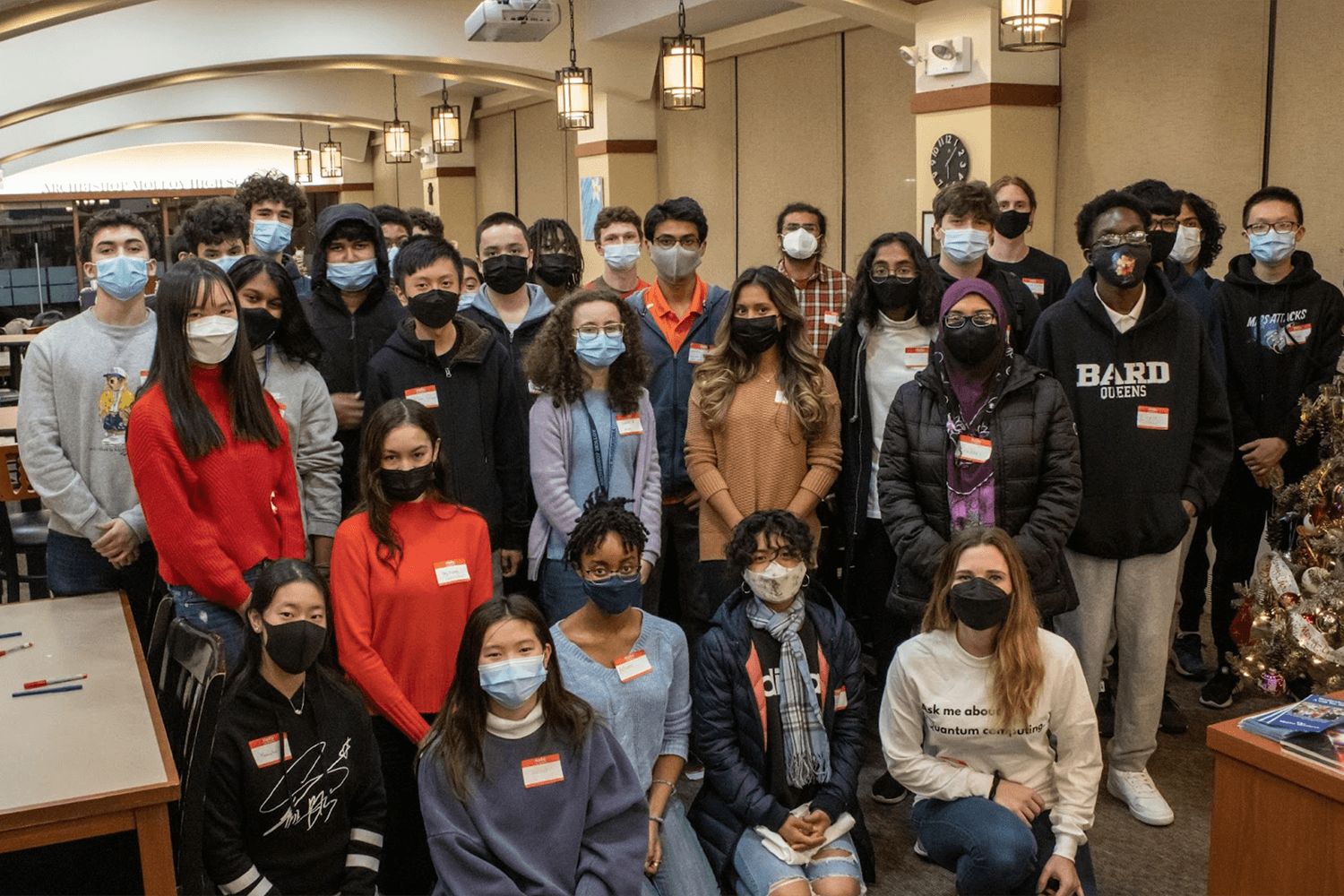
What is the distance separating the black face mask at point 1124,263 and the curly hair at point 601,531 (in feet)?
5.08

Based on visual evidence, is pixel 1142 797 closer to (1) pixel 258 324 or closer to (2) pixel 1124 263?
(2) pixel 1124 263

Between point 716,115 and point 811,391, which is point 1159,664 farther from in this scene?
point 716,115

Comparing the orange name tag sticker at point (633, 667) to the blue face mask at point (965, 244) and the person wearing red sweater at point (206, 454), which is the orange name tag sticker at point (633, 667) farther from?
the blue face mask at point (965, 244)

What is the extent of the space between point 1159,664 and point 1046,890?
1.03 m

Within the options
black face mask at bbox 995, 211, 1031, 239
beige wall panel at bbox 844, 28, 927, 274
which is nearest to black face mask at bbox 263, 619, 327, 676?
black face mask at bbox 995, 211, 1031, 239

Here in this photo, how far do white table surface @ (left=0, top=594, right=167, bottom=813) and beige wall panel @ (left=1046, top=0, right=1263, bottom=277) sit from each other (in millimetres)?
4772

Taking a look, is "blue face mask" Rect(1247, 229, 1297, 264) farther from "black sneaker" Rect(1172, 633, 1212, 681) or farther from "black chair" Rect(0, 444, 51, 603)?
"black chair" Rect(0, 444, 51, 603)

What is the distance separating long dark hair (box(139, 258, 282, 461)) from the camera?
9.86ft

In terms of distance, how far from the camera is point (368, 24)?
991 cm

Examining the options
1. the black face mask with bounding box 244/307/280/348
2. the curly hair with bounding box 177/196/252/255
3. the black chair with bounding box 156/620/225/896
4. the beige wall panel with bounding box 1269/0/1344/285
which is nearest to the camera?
the black chair with bounding box 156/620/225/896

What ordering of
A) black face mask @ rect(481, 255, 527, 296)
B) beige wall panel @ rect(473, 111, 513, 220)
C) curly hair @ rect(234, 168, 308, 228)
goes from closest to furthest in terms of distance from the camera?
black face mask @ rect(481, 255, 527, 296)
curly hair @ rect(234, 168, 308, 228)
beige wall panel @ rect(473, 111, 513, 220)

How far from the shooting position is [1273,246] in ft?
14.0

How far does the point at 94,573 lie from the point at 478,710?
4.85 feet

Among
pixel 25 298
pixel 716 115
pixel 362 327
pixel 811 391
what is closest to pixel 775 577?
pixel 811 391
